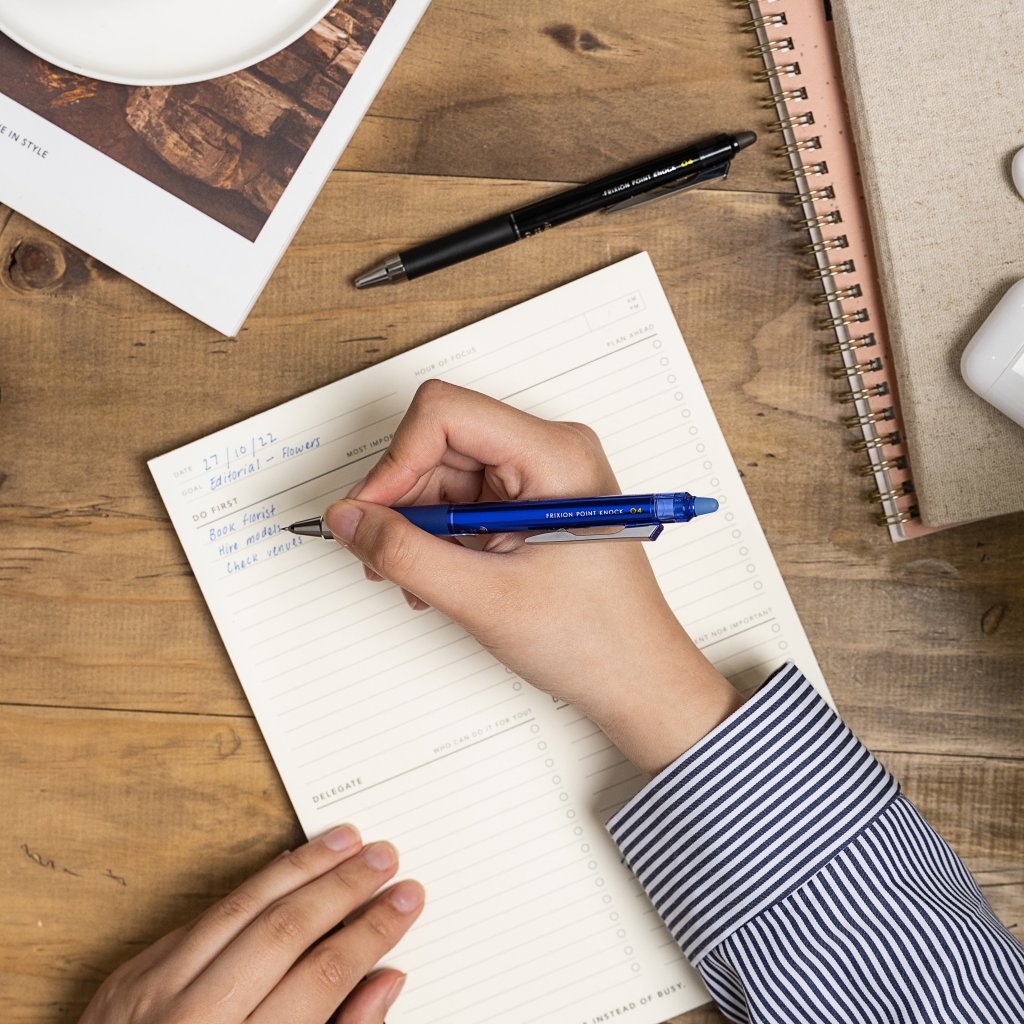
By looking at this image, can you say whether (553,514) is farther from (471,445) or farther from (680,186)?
(680,186)

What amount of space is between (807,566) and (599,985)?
333 millimetres

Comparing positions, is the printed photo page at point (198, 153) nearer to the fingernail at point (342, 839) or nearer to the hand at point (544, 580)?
the hand at point (544, 580)

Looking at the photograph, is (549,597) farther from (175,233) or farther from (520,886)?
(175,233)

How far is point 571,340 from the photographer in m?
0.67

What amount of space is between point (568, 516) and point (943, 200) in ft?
1.15

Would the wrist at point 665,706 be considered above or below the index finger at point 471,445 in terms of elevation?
below

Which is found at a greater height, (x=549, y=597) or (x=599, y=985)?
(x=549, y=597)

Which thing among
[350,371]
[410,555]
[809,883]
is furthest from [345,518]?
[809,883]

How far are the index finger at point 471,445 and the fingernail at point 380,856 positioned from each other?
0.26 meters

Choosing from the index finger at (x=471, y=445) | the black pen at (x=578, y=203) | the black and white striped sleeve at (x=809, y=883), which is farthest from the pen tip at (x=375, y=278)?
the black and white striped sleeve at (x=809, y=883)

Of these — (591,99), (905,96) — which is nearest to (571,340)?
(591,99)

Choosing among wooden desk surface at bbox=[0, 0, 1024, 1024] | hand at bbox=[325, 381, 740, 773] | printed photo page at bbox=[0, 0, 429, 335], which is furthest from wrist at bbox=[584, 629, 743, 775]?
printed photo page at bbox=[0, 0, 429, 335]

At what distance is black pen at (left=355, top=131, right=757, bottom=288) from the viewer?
0.64 m

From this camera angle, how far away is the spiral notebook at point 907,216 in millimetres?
622
